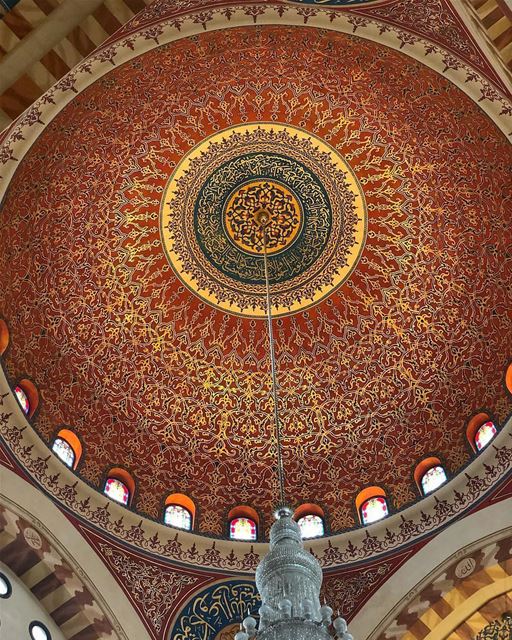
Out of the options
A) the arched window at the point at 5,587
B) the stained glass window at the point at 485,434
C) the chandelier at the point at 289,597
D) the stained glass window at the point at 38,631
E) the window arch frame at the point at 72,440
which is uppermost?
the window arch frame at the point at 72,440

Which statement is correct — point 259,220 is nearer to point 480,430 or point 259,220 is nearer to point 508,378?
point 508,378

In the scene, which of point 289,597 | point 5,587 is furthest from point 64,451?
point 289,597

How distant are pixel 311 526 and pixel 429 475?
1.53m

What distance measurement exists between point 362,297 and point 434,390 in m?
1.54

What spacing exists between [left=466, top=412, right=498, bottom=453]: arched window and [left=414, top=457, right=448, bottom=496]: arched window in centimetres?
49

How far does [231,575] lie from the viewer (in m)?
9.29

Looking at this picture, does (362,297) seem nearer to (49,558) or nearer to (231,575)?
(231,575)

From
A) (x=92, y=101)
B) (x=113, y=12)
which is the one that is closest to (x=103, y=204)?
(x=92, y=101)

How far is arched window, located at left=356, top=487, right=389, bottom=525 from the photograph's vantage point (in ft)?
32.4

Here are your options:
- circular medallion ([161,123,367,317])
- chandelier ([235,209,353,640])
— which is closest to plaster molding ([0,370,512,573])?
circular medallion ([161,123,367,317])

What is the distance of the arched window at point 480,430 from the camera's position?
31.4 ft

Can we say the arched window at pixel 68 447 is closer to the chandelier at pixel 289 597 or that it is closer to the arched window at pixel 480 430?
the chandelier at pixel 289 597

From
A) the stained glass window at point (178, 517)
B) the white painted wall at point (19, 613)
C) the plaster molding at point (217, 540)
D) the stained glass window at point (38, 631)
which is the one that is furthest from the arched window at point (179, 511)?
the stained glass window at point (38, 631)

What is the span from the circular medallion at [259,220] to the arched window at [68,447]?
2541mm
